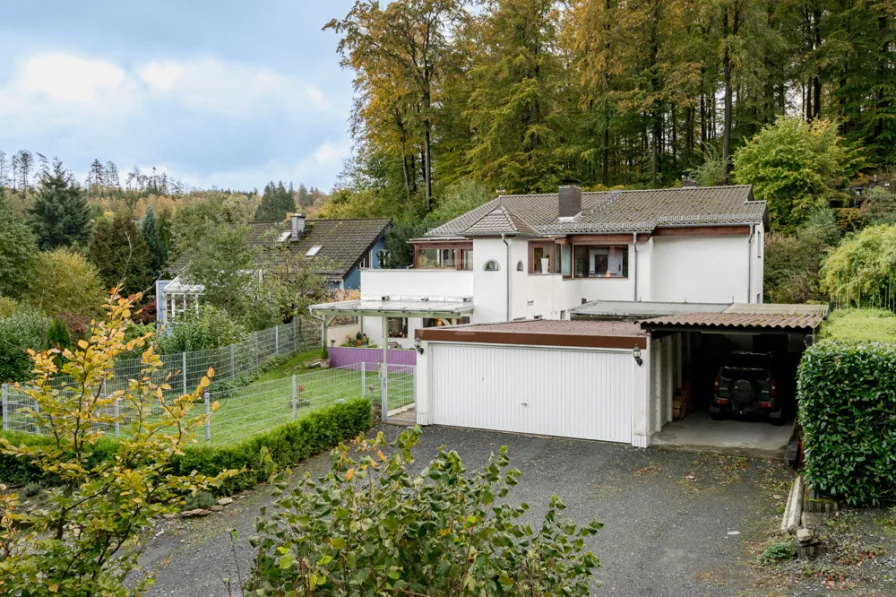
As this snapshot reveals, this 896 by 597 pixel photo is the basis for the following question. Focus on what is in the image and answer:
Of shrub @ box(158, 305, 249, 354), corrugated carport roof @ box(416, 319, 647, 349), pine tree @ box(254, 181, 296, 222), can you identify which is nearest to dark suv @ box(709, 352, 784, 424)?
corrugated carport roof @ box(416, 319, 647, 349)

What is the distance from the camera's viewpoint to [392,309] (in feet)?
70.1

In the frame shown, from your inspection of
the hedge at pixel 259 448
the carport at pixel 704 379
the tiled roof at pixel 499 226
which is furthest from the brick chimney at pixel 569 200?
the hedge at pixel 259 448

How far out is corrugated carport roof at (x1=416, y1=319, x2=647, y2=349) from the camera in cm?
1327

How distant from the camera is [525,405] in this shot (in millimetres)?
14258

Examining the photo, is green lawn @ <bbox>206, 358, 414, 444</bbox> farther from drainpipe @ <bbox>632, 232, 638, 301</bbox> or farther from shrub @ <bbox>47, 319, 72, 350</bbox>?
drainpipe @ <bbox>632, 232, 638, 301</bbox>

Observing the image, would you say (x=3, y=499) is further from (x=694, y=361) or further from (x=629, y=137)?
(x=629, y=137)

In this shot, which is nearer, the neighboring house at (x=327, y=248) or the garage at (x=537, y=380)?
the garage at (x=537, y=380)

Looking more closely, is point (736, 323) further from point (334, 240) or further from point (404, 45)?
point (404, 45)

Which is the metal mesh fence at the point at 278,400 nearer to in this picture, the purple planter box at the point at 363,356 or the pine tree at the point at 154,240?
the purple planter box at the point at 363,356

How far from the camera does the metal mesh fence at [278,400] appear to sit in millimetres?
13719

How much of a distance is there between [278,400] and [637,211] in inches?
599

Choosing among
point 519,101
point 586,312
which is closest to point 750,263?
point 586,312

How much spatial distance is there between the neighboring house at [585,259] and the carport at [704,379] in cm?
440

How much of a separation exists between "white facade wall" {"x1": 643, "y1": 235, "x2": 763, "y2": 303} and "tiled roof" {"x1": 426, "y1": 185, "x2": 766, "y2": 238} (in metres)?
0.79
